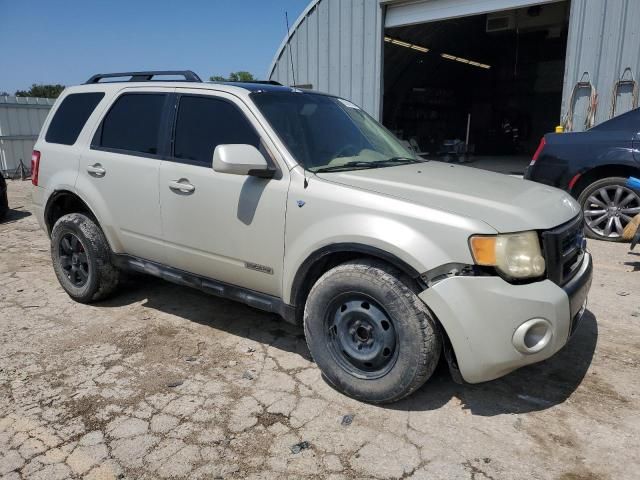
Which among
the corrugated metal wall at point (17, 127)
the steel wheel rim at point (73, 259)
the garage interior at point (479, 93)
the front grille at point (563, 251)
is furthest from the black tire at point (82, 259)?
the garage interior at point (479, 93)

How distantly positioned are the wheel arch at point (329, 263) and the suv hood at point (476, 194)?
1.10 ft

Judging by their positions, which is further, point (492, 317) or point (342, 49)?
point (342, 49)

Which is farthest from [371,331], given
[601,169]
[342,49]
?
[342,49]

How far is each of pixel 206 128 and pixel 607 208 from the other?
5.30 meters

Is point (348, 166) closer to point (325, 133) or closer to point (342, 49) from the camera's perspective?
point (325, 133)

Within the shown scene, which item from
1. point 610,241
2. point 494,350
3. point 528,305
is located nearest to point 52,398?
point 494,350

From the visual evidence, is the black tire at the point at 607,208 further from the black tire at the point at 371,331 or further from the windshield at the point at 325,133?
the black tire at the point at 371,331

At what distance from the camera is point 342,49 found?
38.1ft

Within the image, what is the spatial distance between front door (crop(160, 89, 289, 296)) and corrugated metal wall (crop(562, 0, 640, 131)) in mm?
7554

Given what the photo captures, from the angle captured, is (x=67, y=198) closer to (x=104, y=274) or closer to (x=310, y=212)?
(x=104, y=274)

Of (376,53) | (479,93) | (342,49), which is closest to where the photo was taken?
(376,53)

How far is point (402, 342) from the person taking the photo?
2.65m

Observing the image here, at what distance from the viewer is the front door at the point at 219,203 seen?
10.3 ft

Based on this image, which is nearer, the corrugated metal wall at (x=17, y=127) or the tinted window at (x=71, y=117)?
the tinted window at (x=71, y=117)
